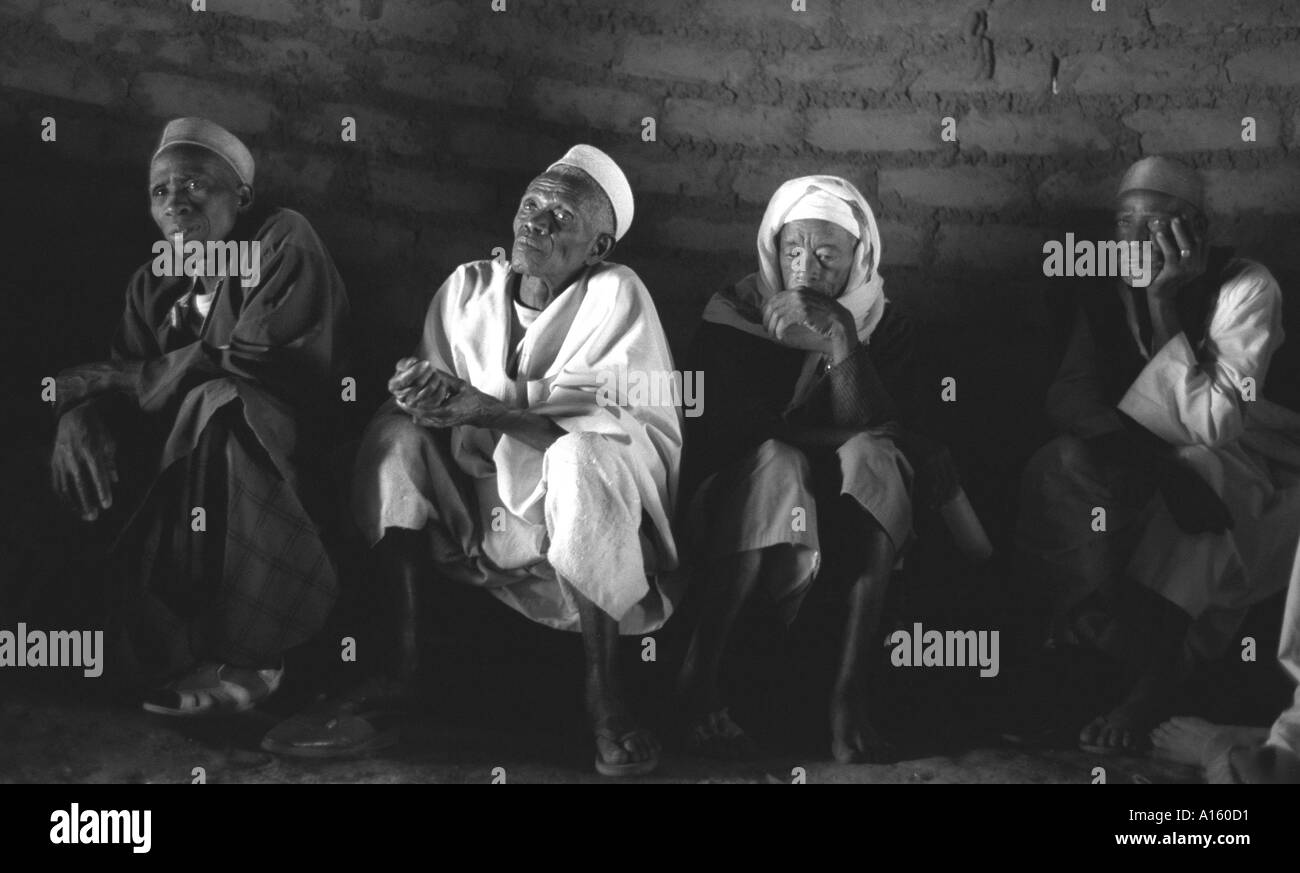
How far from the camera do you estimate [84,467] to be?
5176 mm

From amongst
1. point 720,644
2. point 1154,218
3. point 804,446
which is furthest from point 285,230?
point 1154,218

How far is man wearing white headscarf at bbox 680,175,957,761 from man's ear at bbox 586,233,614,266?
11.5 inches

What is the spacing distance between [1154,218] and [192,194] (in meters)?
2.35

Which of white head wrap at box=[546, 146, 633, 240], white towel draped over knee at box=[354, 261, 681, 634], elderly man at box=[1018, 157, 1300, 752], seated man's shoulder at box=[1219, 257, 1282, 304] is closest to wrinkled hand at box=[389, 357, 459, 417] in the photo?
white towel draped over knee at box=[354, 261, 681, 634]

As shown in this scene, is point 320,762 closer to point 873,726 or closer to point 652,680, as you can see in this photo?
point 652,680

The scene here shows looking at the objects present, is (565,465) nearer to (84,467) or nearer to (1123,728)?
(84,467)

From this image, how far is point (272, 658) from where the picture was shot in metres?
5.09

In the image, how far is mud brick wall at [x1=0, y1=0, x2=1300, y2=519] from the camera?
5.59 metres

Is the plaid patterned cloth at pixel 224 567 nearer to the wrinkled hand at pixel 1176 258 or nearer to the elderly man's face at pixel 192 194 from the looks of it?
the elderly man's face at pixel 192 194

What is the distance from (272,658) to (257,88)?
152 cm

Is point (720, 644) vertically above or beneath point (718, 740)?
above

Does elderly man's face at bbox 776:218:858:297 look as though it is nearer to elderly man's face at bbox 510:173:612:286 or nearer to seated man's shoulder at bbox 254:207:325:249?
elderly man's face at bbox 510:173:612:286

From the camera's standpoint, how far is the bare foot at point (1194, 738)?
5082mm
